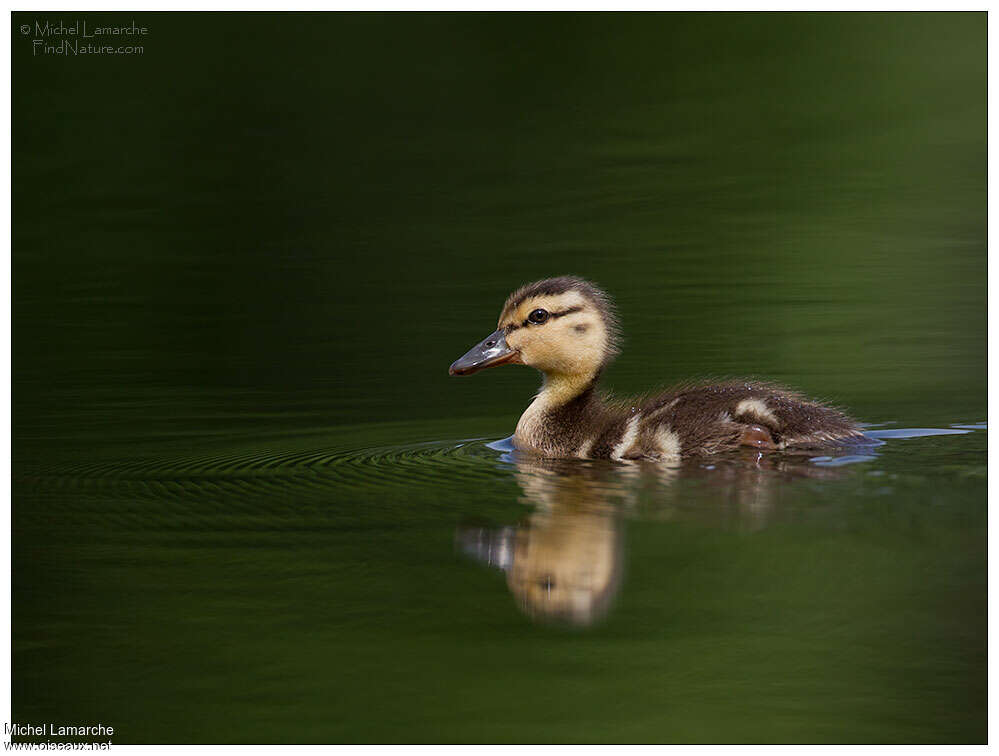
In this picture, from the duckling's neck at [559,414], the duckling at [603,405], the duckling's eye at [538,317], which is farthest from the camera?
the duckling's eye at [538,317]

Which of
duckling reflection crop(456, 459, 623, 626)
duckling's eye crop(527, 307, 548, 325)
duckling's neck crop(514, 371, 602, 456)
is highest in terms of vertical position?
duckling's eye crop(527, 307, 548, 325)

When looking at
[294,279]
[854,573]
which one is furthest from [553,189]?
[854,573]

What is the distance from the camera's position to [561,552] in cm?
504

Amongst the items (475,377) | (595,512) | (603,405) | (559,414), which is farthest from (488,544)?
(475,377)

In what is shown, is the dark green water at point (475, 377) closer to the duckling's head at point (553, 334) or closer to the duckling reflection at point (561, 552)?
the duckling reflection at point (561, 552)

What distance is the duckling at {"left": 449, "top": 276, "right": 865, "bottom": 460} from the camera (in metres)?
6.11

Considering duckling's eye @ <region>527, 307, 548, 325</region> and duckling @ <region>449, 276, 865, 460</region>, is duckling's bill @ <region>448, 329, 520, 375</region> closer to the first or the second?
duckling @ <region>449, 276, 865, 460</region>

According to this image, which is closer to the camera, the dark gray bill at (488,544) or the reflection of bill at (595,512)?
the reflection of bill at (595,512)

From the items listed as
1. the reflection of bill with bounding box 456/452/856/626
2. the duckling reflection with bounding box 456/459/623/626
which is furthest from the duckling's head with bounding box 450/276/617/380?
the duckling reflection with bounding box 456/459/623/626

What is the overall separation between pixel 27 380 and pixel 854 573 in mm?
4598

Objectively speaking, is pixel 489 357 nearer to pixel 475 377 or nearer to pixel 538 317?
pixel 538 317

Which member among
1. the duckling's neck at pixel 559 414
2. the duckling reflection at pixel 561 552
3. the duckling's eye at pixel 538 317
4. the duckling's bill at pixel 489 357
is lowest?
the duckling reflection at pixel 561 552

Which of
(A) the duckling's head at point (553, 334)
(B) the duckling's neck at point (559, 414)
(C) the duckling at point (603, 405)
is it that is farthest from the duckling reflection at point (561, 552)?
(A) the duckling's head at point (553, 334)

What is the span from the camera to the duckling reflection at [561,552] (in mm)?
4723
